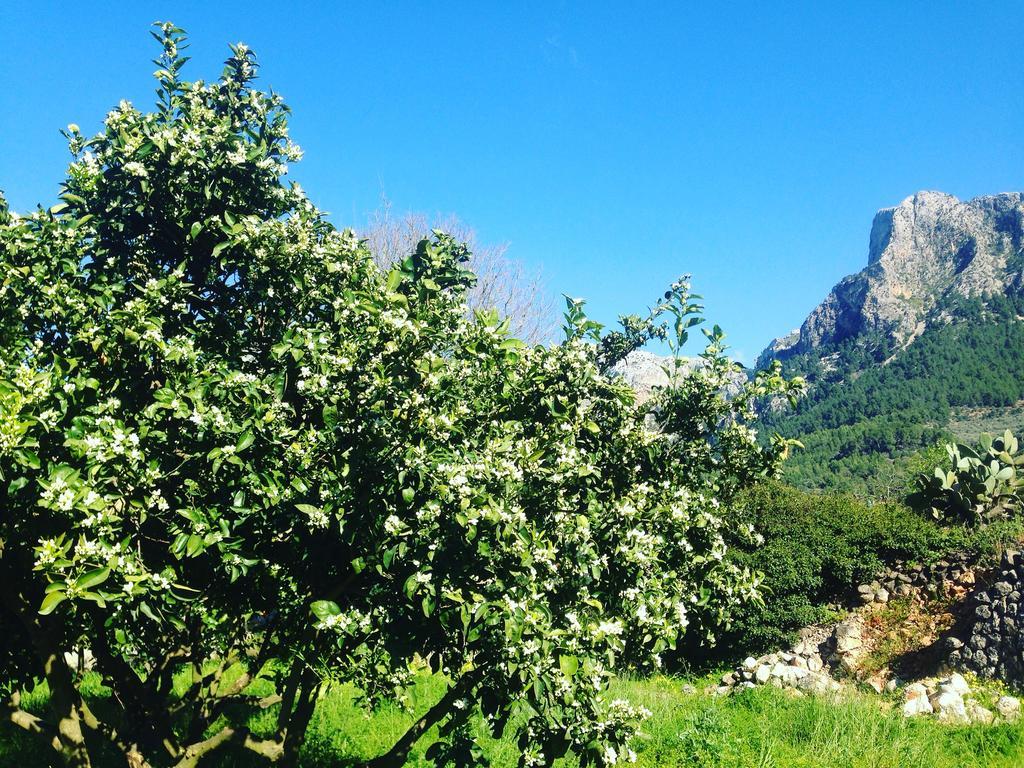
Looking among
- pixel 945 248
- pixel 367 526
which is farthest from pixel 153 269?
pixel 945 248

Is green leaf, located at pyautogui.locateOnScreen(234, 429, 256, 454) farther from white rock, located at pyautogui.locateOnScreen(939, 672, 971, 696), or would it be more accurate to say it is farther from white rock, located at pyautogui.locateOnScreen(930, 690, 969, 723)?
white rock, located at pyautogui.locateOnScreen(939, 672, 971, 696)

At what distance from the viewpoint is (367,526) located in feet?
12.9

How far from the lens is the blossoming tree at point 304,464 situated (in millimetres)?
3613

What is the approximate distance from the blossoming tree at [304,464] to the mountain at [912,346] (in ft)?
85.9

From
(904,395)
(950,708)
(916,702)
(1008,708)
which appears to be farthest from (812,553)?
(904,395)

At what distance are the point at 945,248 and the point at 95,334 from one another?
171 metres

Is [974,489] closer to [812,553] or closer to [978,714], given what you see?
[812,553]

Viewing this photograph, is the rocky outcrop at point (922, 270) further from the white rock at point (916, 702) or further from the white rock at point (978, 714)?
the white rock at point (978, 714)

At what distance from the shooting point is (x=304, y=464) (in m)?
3.77

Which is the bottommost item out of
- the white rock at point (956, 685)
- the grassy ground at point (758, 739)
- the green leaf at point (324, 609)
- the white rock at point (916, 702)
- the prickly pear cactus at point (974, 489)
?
the grassy ground at point (758, 739)

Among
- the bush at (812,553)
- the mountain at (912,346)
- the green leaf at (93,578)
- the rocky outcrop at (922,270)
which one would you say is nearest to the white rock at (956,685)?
the bush at (812,553)

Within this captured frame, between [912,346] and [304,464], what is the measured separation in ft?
378

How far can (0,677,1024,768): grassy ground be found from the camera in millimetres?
7670

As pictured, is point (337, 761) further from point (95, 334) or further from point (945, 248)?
point (945, 248)
